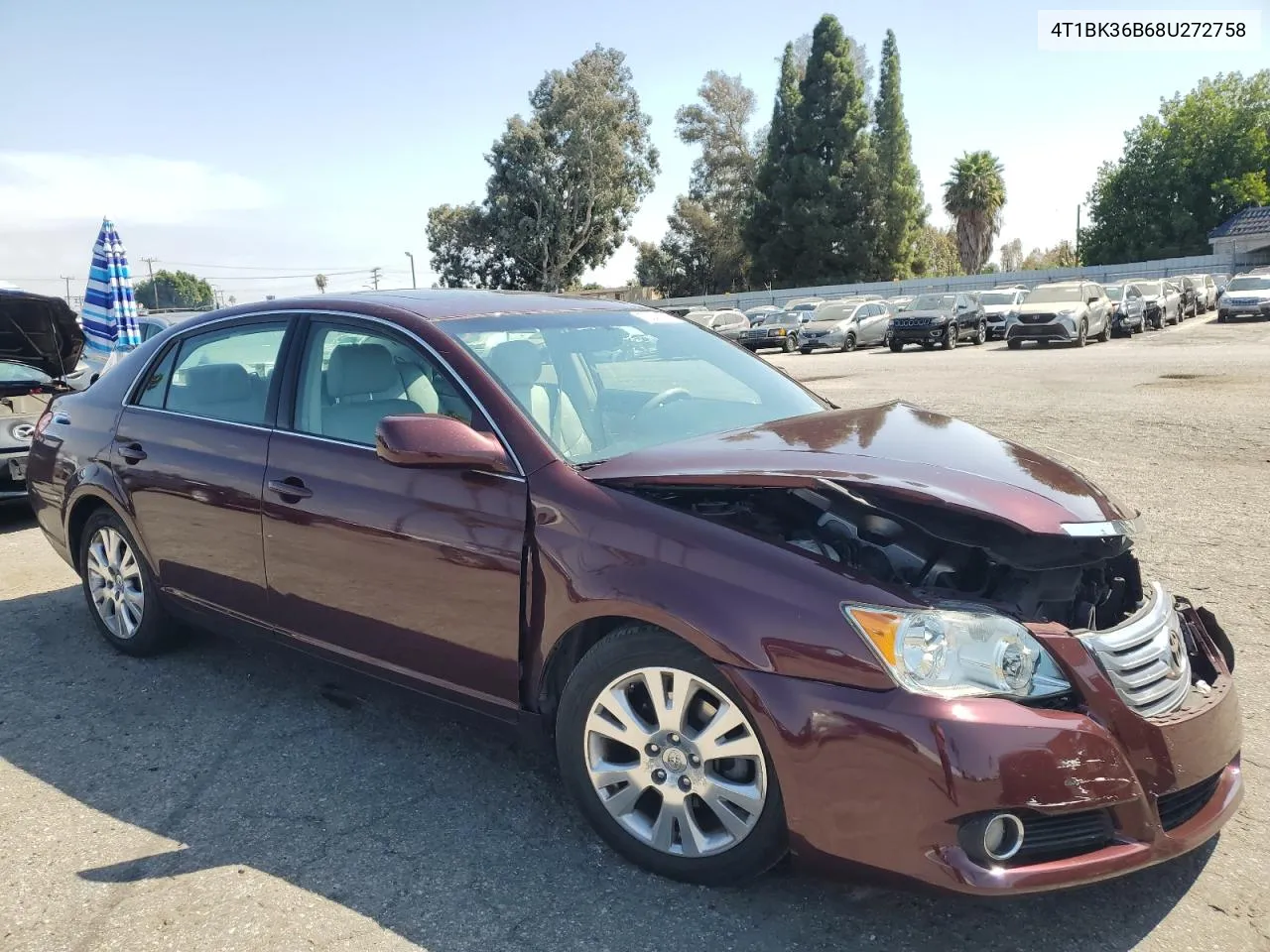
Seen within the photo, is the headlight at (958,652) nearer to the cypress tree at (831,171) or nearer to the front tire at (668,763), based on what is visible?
the front tire at (668,763)

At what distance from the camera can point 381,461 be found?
3.29m

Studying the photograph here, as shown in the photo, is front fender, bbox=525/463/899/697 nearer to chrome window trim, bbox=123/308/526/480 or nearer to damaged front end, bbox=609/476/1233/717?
damaged front end, bbox=609/476/1233/717

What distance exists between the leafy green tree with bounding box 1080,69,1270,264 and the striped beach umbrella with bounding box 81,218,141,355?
58.6 metres

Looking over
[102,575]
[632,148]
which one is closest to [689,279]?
[632,148]

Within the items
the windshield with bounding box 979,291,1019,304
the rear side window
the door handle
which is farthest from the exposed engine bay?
the windshield with bounding box 979,291,1019,304

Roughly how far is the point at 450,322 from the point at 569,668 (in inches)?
51.9

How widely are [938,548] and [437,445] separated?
149cm

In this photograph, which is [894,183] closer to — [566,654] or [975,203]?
[975,203]

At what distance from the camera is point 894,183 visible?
54500 mm

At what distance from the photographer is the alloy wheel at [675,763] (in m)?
2.55

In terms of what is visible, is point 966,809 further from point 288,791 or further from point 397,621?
point 288,791

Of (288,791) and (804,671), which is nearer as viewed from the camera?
(804,671)

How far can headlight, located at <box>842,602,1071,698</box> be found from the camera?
91.7 inches

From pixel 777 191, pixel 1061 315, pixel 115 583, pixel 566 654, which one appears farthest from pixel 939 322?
pixel 777 191
